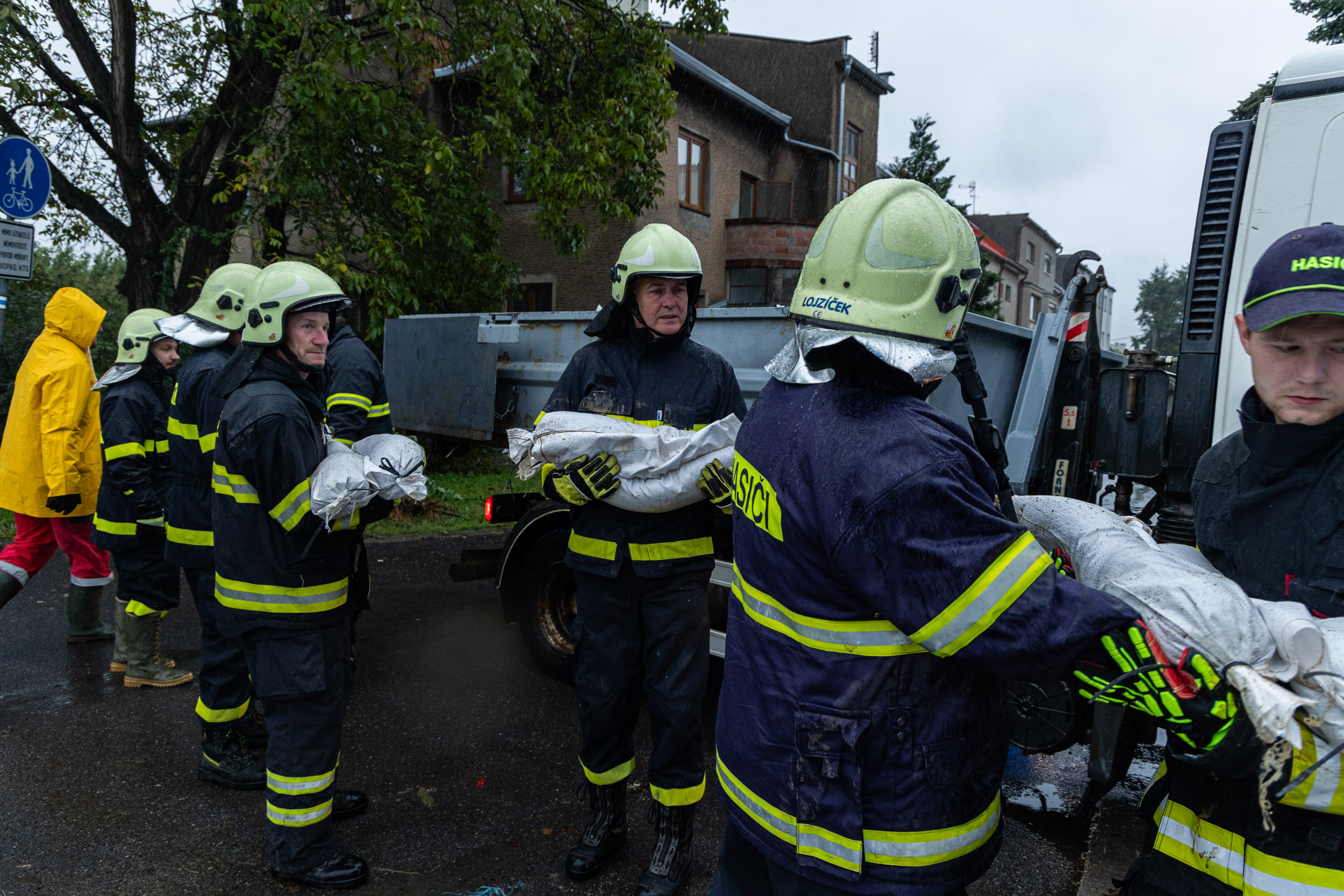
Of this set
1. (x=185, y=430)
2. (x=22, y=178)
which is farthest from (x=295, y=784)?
(x=22, y=178)

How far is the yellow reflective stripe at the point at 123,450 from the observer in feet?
14.0

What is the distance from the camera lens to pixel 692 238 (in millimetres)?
17688

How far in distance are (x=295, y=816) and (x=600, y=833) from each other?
1013mm

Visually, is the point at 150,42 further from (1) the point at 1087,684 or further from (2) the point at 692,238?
(1) the point at 1087,684

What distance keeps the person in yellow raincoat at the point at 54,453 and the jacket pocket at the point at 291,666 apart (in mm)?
2622

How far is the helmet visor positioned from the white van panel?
3.88 meters

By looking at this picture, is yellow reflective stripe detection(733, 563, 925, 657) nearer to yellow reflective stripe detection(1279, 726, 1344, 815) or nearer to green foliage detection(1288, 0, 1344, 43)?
yellow reflective stripe detection(1279, 726, 1344, 815)

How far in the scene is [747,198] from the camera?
20.3 m

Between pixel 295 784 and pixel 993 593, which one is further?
pixel 295 784

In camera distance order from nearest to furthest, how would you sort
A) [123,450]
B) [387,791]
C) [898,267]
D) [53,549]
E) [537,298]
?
[898,267] < [387,791] < [123,450] < [53,549] < [537,298]

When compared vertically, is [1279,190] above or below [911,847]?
above

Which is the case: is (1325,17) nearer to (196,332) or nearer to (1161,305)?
(196,332)

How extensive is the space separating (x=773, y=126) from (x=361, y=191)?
13.2 meters

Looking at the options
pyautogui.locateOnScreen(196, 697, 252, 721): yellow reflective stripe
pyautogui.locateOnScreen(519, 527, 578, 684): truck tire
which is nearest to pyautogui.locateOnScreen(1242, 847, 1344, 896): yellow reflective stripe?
pyautogui.locateOnScreen(519, 527, 578, 684): truck tire
